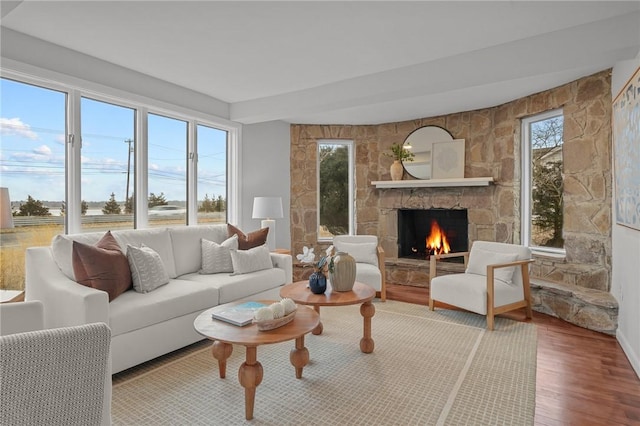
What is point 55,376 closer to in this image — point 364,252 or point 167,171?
point 167,171

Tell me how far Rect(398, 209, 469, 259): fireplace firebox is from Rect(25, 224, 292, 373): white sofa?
115 inches

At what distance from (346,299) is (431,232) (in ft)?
10.9

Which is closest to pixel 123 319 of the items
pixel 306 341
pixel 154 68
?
pixel 306 341

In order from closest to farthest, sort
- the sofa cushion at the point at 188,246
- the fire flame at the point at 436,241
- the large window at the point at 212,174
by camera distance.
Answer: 1. the sofa cushion at the point at 188,246
2. the large window at the point at 212,174
3. the fire flame at the point at 436,241

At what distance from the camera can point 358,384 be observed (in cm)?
242

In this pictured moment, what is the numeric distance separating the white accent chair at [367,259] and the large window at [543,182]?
1.87m

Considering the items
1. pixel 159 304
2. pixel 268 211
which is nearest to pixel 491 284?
pixel 268 211

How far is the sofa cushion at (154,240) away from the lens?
3.29m

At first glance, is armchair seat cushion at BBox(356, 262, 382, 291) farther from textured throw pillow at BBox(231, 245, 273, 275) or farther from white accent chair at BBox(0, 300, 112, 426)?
white accent chair at BBox(0, 300, 112, 426)

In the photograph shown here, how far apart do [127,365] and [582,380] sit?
315cm

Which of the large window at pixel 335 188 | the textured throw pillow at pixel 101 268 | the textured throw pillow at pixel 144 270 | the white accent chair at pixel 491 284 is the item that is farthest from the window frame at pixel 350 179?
the textured throw pillow at pixel 101 268

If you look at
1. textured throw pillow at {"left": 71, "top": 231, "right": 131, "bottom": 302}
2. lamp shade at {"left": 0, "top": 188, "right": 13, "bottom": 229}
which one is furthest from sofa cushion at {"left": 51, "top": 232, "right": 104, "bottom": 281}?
lamp shade at {"left": 0, "top": 188, "right": 13, "bottom": 229}

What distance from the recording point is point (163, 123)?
13.8 ft

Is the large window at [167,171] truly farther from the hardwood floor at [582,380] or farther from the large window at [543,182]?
the large window at [543,182]
